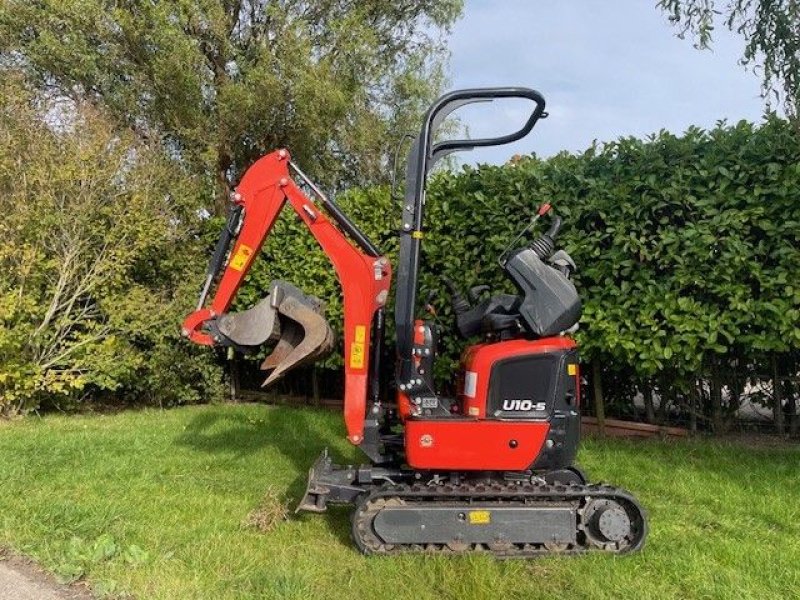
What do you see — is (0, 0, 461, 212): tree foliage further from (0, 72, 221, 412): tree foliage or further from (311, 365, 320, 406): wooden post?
(311, 365, 320, 406): wooden post

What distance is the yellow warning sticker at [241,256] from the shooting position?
4836mm

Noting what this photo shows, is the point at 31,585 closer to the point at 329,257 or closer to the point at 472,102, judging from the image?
the point at 329,257

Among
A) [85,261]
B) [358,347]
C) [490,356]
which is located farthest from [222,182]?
[490,356]

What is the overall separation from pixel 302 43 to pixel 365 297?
8864 mm

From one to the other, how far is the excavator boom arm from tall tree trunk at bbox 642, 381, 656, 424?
13.2 ft

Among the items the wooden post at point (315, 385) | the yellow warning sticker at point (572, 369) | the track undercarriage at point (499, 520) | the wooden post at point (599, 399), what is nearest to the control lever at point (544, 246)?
the yellow warning sticker at point (572, 369)

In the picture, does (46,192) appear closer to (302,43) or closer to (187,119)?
(187,119)

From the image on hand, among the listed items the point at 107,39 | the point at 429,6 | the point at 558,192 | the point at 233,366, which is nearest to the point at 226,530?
the point at 558,192

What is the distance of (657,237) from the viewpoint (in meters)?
6.53

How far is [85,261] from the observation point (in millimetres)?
9344

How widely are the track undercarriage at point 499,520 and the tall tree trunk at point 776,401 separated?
3.33 m

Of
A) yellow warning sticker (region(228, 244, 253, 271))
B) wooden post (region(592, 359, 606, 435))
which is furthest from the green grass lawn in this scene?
yellow warning sticker (region(228, 244, 253, 271))

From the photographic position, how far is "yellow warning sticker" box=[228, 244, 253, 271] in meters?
4.84

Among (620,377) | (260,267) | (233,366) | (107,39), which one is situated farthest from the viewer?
(107,39)
